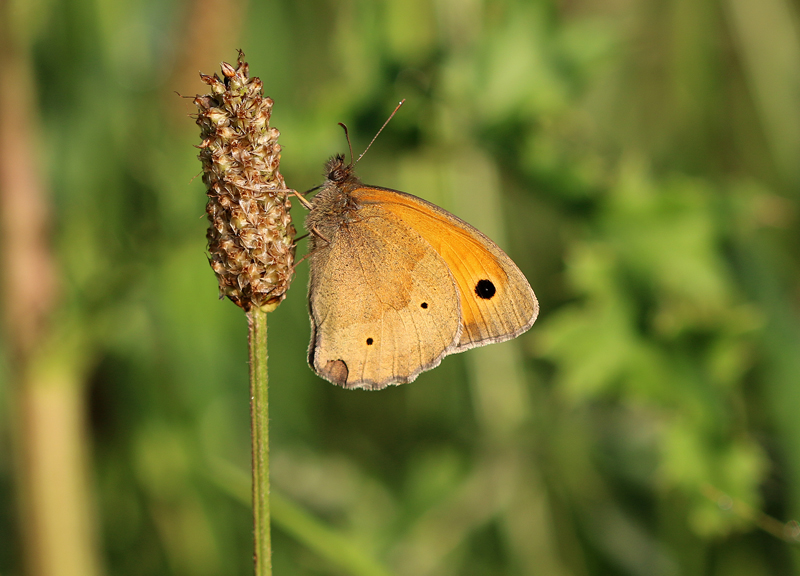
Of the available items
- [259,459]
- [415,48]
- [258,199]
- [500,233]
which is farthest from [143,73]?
[259,459]

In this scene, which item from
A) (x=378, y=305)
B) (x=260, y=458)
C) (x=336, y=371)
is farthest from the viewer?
(x=378, y=305)

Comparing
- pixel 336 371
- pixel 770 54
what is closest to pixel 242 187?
pixel 336 371


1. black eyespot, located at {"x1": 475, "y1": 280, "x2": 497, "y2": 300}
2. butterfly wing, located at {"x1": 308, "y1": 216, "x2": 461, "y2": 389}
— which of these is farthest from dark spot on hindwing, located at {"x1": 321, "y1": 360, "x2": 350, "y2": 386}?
black eyespot, located at {"x1": 475, "y1": 280, "x2": 497, "y2": 300}

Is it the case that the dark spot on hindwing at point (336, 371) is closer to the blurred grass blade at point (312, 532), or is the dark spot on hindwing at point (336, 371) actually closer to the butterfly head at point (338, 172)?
the blurred grass blade at point (312, 532)

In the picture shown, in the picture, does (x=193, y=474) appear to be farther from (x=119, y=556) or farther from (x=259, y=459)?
(x=259, y=459)

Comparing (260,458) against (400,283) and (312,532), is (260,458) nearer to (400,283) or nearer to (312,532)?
(312,532)

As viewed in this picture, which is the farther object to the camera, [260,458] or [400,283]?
[400,283]

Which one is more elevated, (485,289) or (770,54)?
(770,54)
